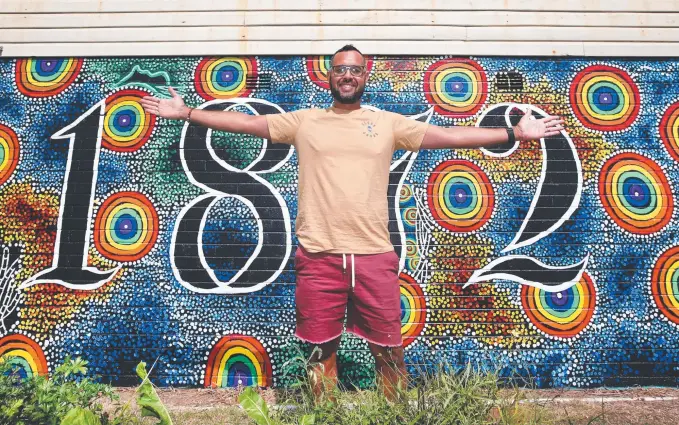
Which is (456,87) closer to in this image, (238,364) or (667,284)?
(667,284)

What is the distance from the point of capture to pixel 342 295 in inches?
84.9

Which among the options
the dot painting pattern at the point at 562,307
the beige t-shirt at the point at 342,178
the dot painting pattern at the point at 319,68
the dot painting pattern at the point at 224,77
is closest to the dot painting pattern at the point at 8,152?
the dot painting pattern at the point at 224,77

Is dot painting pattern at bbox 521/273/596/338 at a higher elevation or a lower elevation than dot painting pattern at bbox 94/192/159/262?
lower

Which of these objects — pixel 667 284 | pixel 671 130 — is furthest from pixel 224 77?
pixel 667 284

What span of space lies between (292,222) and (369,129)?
1.57 meters

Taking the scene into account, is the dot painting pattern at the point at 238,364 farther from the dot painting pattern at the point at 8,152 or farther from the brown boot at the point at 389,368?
the dot painting pattern at the point at 8,152

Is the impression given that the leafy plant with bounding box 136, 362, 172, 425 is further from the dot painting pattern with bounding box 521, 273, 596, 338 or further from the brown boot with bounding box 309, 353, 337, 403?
the dot painting pattern with bounding box 521, 273, 596, 338

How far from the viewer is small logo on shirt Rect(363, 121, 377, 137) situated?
2.19 m

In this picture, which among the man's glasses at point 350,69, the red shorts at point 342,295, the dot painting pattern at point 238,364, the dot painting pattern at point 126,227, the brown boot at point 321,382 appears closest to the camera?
the brown boot at point 321,382

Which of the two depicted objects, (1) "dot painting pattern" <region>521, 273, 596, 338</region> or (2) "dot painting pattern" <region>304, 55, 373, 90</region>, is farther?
(2) "dot painting pattern" <region>304, 55, 373, 90</region>

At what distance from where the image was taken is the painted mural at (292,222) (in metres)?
3.42

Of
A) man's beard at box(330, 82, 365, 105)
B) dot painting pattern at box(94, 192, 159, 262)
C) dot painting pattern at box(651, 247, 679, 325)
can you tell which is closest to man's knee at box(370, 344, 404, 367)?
man's beard at box(330, 82, 365, 105)
